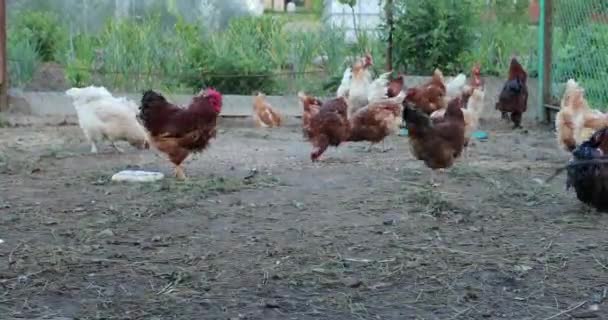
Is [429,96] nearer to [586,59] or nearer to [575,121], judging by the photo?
[586,59]

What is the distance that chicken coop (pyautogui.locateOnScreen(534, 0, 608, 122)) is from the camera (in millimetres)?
9625

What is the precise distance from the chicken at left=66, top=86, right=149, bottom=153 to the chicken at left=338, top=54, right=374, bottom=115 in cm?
287

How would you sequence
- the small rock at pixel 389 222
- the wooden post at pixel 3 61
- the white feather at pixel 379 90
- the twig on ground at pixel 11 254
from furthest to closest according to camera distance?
the wooden post at pixel 3 61 < the white feather at pixel 379 90 < the small rock at pixel 389 222 < the twig on ground at pixel 11 254

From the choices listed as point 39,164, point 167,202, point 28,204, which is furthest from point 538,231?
point 39,164

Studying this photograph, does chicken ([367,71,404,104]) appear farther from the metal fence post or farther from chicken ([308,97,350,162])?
the metal fence post

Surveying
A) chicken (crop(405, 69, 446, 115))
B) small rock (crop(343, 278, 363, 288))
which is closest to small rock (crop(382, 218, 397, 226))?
small rock (crop(343, 278, 363, 288))

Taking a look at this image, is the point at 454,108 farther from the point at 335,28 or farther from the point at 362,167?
the point at 335,28

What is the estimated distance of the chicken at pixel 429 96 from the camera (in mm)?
9422

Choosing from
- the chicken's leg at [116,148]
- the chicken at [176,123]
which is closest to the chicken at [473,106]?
the chicken at [176,123]

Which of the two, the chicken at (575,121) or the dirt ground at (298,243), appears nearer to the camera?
the dirt ground at (298,243)

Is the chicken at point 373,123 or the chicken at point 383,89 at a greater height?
the chicken at point 383,89

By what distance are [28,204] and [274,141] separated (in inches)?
158

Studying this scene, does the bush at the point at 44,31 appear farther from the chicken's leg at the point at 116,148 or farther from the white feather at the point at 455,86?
the white feather at the point at 455,86

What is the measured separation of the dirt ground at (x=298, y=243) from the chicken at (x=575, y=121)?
1.27 feet
